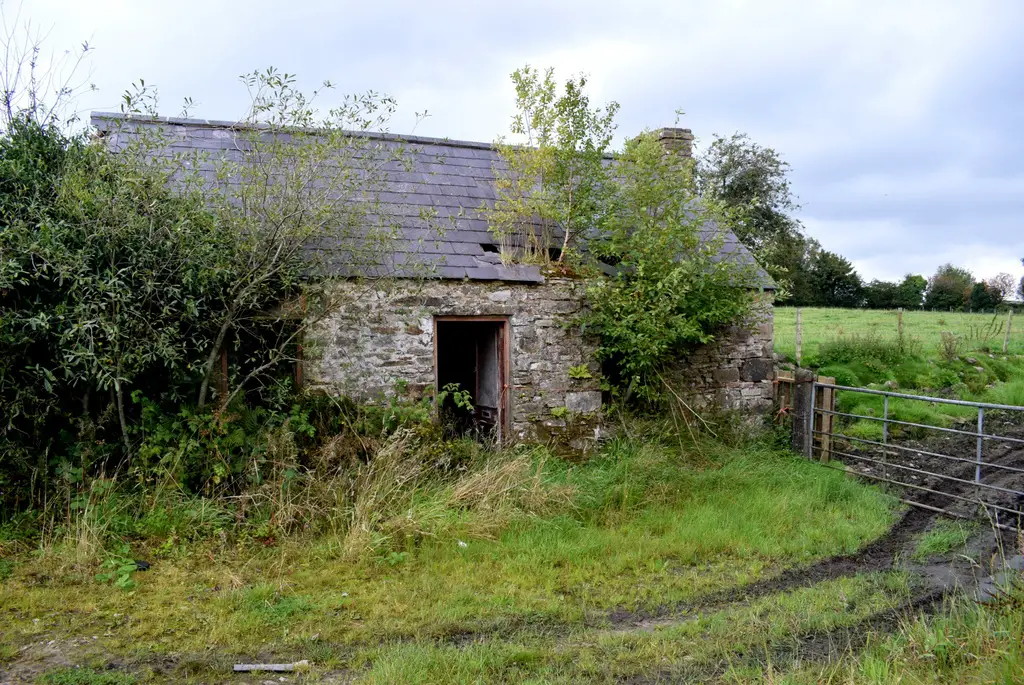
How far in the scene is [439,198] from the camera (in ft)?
33.8

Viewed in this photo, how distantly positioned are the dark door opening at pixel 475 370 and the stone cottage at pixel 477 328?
0.03 m

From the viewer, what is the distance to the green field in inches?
682

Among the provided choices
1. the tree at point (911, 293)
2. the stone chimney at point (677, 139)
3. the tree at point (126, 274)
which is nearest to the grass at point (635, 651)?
the tree at point (126, 274)

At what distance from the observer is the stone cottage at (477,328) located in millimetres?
8703

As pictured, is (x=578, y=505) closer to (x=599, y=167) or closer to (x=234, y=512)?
(x=234, y=512)

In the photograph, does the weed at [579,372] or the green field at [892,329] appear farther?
the green field at [892,329]

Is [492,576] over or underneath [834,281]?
underneath

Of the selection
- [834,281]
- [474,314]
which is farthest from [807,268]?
[474,314]

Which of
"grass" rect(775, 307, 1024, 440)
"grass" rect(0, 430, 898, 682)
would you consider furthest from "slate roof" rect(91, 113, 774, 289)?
"grass" rect(775, 307, 1024, 440)

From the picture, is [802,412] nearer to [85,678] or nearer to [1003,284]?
[85,678]

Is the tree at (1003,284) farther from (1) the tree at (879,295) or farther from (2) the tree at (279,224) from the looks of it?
(2) the tree at (279,224)

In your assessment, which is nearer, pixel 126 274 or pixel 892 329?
pixel 126 274

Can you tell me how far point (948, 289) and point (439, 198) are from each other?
144 feet

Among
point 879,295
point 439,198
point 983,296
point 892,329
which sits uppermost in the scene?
point 879,295
